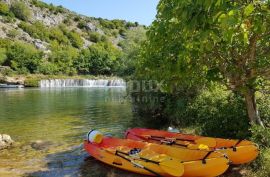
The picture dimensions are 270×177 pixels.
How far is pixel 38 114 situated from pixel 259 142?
19568mm

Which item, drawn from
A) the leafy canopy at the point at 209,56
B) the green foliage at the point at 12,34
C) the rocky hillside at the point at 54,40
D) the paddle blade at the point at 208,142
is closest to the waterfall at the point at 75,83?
the rocky hillside at the point at 54,40

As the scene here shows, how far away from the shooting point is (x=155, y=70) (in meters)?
11.5

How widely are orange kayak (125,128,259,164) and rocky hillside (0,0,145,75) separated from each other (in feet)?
125

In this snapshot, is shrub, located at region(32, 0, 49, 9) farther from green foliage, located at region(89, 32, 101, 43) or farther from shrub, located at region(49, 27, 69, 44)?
shrub, located at region(49, 27, 69, 44)

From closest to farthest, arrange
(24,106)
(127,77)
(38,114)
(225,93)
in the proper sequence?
1. (225,93)
2. (127,77)
3. (38,114)
4. (24,106)

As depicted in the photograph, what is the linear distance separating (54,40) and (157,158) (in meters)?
97.5

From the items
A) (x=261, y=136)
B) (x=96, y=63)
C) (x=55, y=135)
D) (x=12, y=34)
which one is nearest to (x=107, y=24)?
(x=12, y=34)

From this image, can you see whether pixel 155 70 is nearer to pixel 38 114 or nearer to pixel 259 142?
pixel 259 142

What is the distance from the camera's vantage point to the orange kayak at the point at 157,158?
9.84m

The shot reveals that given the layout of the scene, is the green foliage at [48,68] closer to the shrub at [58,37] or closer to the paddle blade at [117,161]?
the shrub at [58,37]

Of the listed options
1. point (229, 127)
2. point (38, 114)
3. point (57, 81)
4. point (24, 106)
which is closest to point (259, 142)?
point (229, 127)

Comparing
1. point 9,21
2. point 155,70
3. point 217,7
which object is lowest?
point 155,70

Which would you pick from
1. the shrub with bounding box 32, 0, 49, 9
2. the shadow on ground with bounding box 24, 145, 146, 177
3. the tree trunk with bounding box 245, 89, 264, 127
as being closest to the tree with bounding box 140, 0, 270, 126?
the tree trunk with bounding box 245, 89, 264, 127

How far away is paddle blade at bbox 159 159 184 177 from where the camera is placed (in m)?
9.86
